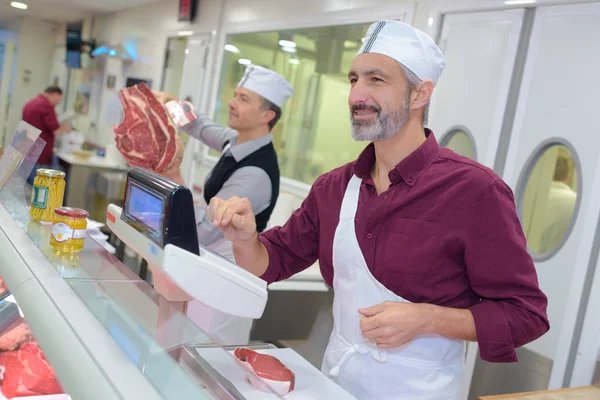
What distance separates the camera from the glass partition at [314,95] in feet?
14.8

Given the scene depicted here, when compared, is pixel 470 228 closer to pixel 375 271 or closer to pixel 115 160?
pixel 375 271

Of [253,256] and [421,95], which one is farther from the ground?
[421,95]

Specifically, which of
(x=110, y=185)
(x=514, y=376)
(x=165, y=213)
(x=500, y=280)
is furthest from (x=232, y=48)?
(x=165, y=213)

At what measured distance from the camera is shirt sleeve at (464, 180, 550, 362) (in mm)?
1436

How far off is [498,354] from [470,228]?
31 cm

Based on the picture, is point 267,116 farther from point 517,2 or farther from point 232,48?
point 232,48

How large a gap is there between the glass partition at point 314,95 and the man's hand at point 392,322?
2.92 m

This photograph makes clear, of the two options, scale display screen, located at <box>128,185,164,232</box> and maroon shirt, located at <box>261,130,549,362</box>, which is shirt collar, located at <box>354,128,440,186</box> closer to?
maroon shirt, located at <box>261,130,549,362</box>

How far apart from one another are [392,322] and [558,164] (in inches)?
76.9

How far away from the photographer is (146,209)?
1.05m

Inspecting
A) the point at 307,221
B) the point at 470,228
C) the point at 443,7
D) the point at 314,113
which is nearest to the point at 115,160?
the point at 314,113

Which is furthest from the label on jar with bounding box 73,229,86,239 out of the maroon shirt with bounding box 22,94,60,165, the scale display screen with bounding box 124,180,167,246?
the maroon shirt with bounding box 22,94,60,165

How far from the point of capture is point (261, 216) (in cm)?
260

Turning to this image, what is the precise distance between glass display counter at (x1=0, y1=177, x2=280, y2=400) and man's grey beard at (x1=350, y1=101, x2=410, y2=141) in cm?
67
